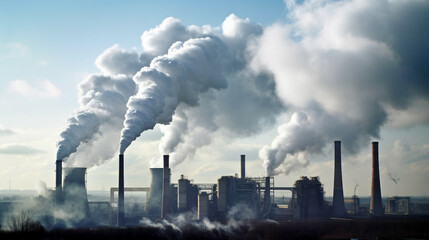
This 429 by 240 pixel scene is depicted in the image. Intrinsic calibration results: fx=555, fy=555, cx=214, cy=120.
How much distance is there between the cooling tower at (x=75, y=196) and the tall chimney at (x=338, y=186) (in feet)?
109

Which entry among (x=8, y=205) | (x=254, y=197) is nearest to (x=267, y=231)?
(x=254, y=197)

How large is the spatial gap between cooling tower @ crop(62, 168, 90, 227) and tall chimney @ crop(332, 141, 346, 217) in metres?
33.1

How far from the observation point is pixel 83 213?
66125mm

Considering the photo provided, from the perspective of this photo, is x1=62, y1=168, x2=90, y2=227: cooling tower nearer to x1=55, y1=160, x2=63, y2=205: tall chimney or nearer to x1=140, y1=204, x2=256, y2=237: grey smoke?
x1=55, y1=160, x2=63, y2=205: tall chimney

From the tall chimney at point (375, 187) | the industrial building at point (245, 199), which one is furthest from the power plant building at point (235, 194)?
the tall chimney at point (375, 187)

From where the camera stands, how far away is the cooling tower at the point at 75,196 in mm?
64250

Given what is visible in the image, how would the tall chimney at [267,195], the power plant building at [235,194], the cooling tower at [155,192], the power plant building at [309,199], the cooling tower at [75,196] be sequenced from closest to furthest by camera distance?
1. the cooling tower at [75,196]
2. the power plant building at [309,199]
3. the power plant building at [235,194]
4. the tall chimney at [267,195]
5. the cooling tower at [155,192]

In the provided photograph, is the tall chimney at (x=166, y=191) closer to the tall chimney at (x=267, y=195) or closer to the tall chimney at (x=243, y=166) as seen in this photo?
the tall chimney at (x=267, y=195)

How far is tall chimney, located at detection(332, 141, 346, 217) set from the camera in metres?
74.7

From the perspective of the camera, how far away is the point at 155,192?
8062 centimetres

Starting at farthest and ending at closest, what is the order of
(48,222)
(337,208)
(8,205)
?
(337,208) → (8,205) → (48,222)

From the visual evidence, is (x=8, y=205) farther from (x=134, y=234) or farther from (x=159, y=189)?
(x=134, y=234)

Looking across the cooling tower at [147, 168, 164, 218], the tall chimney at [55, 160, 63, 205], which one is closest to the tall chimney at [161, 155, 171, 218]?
the cooling tower at [147, 168, 164, 218]

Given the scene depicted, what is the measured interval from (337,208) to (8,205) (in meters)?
43.4
